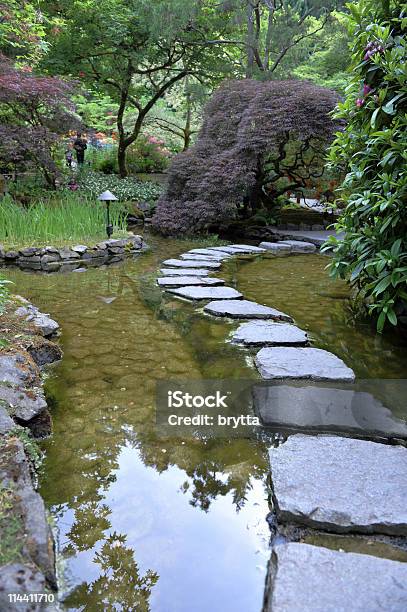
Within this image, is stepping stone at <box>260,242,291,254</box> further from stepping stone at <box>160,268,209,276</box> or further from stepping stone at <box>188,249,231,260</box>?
stepping stone at <box>160,268,209,276</box>

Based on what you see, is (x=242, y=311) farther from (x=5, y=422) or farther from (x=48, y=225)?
(x=48, y=225)

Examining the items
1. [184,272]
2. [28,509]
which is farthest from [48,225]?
[28,509]

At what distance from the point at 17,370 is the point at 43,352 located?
0.52 metres

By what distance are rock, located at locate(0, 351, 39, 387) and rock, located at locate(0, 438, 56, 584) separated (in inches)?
22.6

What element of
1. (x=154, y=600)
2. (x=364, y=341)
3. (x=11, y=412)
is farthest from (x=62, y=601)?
(x=364, y=341)

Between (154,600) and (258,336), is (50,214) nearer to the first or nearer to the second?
(258,336)

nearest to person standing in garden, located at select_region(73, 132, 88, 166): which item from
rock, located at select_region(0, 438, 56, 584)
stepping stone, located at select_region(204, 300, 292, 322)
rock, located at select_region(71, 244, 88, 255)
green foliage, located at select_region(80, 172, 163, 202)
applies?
green foliage, located at select_region(80, 172, 163, 202)

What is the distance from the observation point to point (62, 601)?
1127 mm

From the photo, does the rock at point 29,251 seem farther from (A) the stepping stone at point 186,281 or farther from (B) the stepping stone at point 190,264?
(A) the stepping stone at point 186,281

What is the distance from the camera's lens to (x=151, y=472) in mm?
1695

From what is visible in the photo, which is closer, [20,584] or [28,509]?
[20,584]

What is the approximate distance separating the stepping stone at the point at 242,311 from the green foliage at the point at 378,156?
0.53m

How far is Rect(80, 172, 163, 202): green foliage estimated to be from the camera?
33.0ft

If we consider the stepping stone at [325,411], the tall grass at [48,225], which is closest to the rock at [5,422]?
the stepping stone at [325,411]
